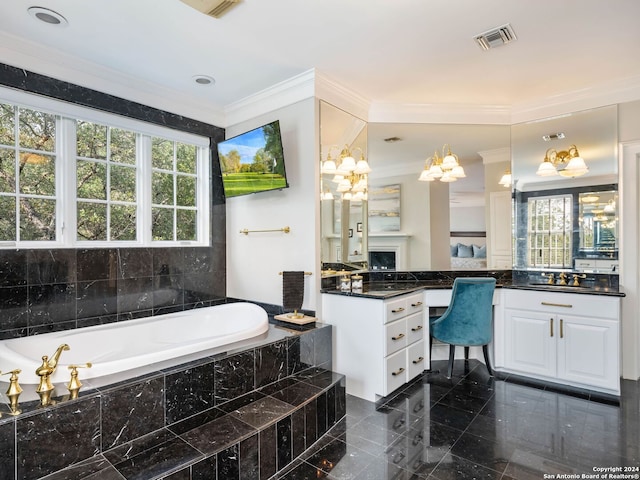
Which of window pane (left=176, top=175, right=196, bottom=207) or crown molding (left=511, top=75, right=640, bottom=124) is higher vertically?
crown molding (left=511, top=75, right=640, bottom=124)

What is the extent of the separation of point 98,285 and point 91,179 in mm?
848

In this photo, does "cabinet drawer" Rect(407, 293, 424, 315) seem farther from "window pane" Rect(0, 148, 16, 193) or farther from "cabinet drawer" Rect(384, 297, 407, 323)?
"window pane" Rect(0, 148, 16, 193)

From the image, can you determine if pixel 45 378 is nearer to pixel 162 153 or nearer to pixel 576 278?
pixel 162 153

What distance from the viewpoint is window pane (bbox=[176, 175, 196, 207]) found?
349 cm

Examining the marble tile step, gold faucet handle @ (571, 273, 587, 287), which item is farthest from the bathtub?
gold faucet handle @ (571, 273, 587, 287)

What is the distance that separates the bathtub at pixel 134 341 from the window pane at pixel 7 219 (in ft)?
2.35

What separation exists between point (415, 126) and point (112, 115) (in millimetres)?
2702

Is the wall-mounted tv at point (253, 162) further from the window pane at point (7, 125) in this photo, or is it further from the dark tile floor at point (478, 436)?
the dark tile floor at point (478, 436)

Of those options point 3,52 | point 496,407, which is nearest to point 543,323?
point 496,407

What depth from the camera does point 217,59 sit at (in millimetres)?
2682

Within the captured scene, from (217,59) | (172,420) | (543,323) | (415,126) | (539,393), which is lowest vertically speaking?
(539,393)

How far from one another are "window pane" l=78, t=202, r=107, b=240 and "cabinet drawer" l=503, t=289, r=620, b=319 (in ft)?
11.5

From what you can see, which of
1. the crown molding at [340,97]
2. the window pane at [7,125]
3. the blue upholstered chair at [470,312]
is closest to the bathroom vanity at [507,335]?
the blue upholstered chair at [470,312]

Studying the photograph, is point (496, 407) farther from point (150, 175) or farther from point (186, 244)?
point (150, 175)
